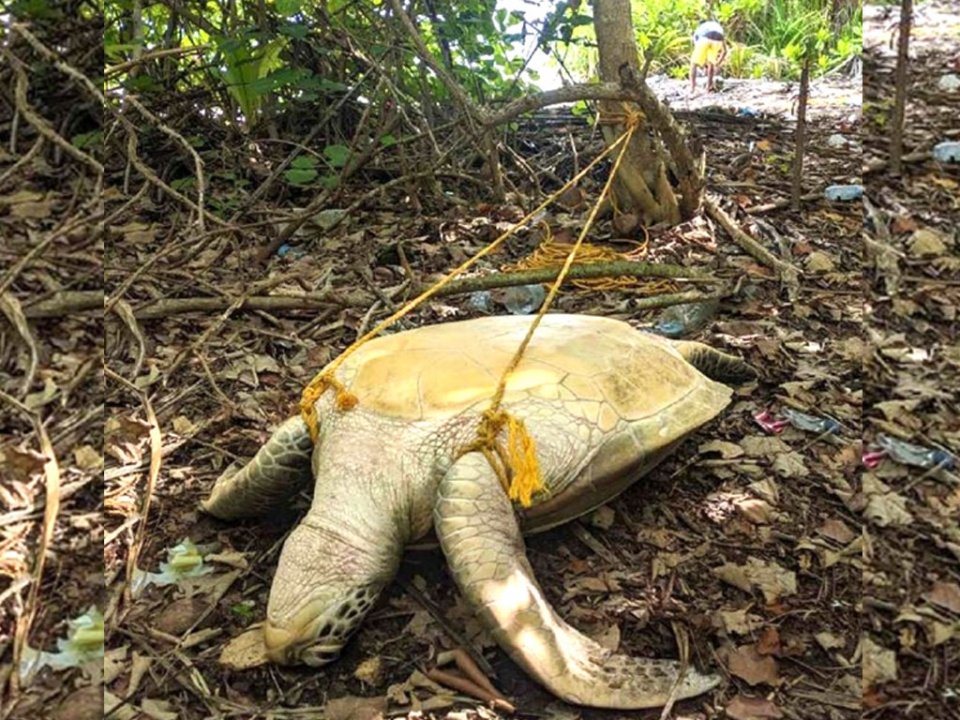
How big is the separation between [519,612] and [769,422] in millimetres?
509

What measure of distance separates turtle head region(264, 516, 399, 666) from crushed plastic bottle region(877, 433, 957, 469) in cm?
57

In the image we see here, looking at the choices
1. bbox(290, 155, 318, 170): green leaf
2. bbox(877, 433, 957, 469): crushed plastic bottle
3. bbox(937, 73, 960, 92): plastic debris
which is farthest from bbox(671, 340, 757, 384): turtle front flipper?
bbox(290, 155, 318, 170): green leaf

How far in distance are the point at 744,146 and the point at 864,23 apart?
0.46 meters

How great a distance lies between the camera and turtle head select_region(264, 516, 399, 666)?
83cm

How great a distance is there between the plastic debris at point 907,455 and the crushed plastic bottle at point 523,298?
1.78ft

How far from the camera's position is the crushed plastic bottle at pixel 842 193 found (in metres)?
1.37

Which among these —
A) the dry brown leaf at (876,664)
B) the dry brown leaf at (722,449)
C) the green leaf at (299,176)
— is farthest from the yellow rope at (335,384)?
the dry brown leaf at (876,664)

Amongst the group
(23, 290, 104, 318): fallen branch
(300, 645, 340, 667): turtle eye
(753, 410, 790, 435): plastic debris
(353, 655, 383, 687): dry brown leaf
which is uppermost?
(23, 290, 104, 318): fallen branch

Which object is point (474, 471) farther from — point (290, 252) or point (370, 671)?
point (290, 252)

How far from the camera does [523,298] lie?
1.33 m

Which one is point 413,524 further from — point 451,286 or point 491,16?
point 491,16

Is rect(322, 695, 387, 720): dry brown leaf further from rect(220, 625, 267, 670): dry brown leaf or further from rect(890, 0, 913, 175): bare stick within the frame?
rect(890, 0, 913, 175): bare stick

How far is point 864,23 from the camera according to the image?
1.10 meters

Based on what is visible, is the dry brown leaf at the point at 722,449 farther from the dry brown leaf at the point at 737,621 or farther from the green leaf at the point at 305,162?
the green leaf at the point at 305,162
